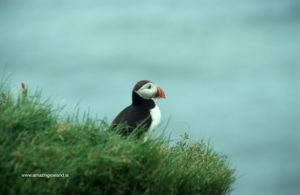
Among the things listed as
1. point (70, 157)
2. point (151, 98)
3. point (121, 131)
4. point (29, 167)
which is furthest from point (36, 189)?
point (151, 98)

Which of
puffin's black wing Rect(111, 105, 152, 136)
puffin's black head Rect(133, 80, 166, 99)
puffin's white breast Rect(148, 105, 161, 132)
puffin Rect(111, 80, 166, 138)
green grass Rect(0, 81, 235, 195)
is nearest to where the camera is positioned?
green grass Rect(0, 81, 235, 195)

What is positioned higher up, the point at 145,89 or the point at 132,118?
the point at 145,89

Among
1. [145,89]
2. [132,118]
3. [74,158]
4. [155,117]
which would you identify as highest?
[145,89]

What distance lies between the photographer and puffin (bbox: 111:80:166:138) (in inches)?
277

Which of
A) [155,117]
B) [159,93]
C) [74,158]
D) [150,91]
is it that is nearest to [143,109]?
[155,117]

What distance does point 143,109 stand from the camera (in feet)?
24.2

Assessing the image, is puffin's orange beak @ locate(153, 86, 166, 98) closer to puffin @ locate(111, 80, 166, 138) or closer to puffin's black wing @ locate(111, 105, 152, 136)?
puffin @ locate(111, 80, 166, 138)

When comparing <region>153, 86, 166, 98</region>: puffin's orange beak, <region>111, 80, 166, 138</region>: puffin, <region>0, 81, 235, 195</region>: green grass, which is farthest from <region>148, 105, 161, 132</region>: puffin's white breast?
<region>0, 81, 235, 195</region>: green grass

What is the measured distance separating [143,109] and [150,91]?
40 centimetres

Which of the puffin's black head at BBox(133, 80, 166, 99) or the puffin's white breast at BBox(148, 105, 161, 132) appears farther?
the puffin's black head at BBox(133, 80, 166, 99)

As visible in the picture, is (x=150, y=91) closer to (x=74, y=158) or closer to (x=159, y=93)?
(x=159, y=93)

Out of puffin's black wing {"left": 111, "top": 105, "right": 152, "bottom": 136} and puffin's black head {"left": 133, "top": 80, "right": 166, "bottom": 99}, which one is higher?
puffin's black head {"left": 133, "top": 80, "right": 166, "bottom": 99}

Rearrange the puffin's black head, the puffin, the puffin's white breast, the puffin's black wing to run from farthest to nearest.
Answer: the puffin's black head
the puffin's white breast
the puffin
the puffin's black wing

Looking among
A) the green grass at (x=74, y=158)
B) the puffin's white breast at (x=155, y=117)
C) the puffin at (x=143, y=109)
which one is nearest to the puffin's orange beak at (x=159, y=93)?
the puffin at (x=143, y=109)
